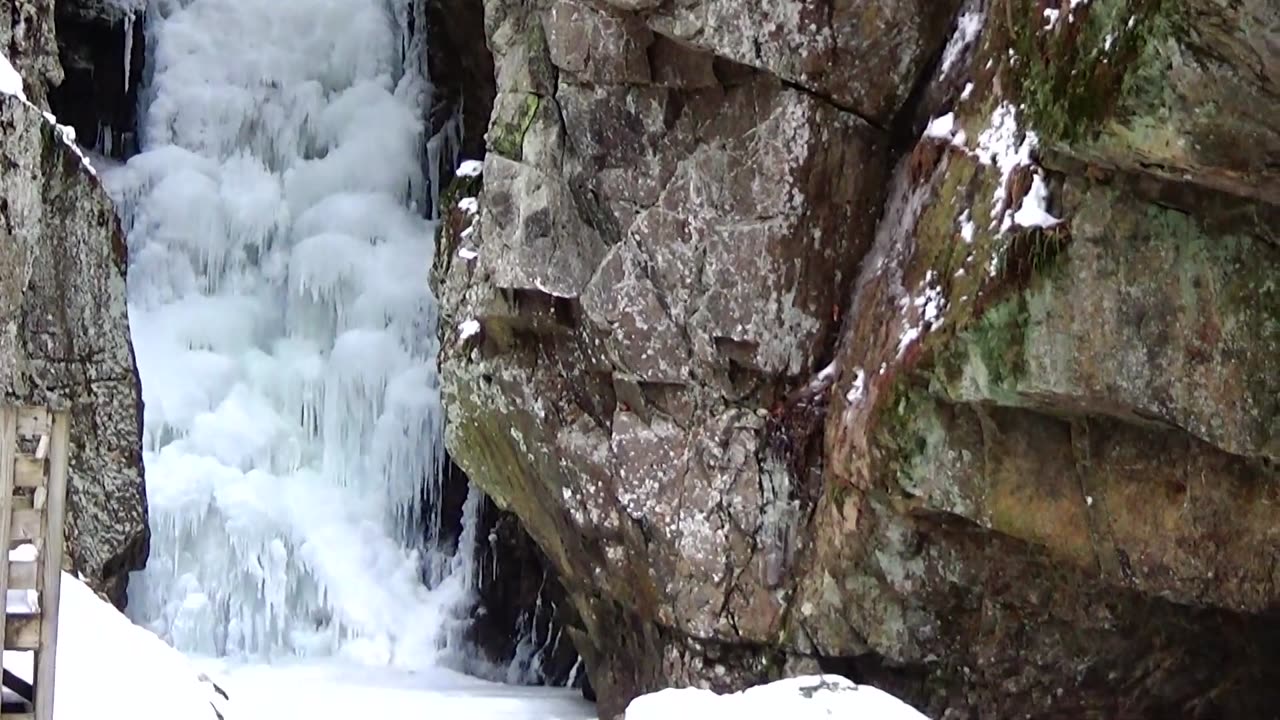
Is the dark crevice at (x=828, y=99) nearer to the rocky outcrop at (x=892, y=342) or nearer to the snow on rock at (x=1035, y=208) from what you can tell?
the rocky outcrop at (x=892, y=342)

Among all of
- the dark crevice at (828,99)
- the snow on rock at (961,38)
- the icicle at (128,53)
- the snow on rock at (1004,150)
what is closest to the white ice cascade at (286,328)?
the icicle at (128,53)

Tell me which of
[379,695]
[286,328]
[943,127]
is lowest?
[379,695]

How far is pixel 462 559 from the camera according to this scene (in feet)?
46.2

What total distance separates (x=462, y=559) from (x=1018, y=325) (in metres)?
8.21

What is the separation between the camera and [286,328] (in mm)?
15375

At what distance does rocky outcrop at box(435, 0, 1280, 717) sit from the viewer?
6.83 metres

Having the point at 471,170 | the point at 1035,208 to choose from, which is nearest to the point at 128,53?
the point at 471,170

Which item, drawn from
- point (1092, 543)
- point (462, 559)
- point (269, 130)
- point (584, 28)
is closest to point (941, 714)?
point (1092, 543)

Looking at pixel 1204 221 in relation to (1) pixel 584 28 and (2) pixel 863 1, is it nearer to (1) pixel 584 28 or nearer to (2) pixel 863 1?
(2) pixel 863 1

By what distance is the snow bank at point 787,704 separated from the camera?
5.62 meters

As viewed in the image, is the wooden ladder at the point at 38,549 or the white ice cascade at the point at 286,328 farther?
the white ice cascade at the point at 286,328

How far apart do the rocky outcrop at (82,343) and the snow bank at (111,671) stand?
438 cm

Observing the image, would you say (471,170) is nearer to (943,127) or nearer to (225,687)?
(225,687)

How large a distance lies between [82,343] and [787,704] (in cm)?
845
